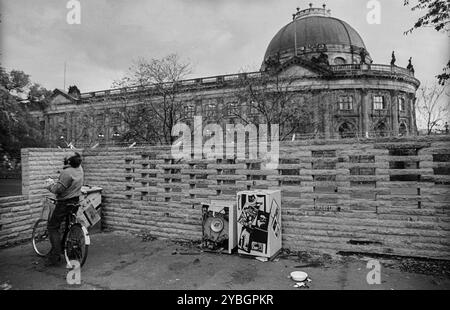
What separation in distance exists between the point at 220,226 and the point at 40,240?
4.56 meters

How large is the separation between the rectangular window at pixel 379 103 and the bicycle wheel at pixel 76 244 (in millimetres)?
49360

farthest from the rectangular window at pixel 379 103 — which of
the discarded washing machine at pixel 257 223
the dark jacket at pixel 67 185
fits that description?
the dark jacket at pixel 67 185

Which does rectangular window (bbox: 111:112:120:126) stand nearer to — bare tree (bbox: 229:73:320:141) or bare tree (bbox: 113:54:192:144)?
bare tree (bbox: 113:54:192:144)

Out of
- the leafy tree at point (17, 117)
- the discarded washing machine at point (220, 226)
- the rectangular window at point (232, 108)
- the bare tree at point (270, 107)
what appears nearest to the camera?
the discarded washing machine at point (220, 226)

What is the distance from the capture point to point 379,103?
157ft

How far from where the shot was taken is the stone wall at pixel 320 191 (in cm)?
614

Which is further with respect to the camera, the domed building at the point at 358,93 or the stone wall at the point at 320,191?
the domed building at the point at 358,93

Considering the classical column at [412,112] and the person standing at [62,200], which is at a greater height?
the classical column at [412,112]

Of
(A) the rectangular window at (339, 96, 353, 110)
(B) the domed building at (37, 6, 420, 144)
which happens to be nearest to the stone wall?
(B) the domed building at (37, 6, 420, 144)

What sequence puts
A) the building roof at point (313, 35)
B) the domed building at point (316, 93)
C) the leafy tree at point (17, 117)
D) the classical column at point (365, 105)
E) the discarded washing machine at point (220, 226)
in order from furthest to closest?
the building roof at point (313, 35)
the classical column at point (365, 105)
the domed building at point (316, 93)
the leafy tree at point (17, 117)
the discarded washing machine at point (220, 226)

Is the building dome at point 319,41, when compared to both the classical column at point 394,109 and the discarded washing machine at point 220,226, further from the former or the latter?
the discarded washing machine at point 220,226

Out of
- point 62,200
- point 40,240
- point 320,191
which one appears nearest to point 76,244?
point 62,200
